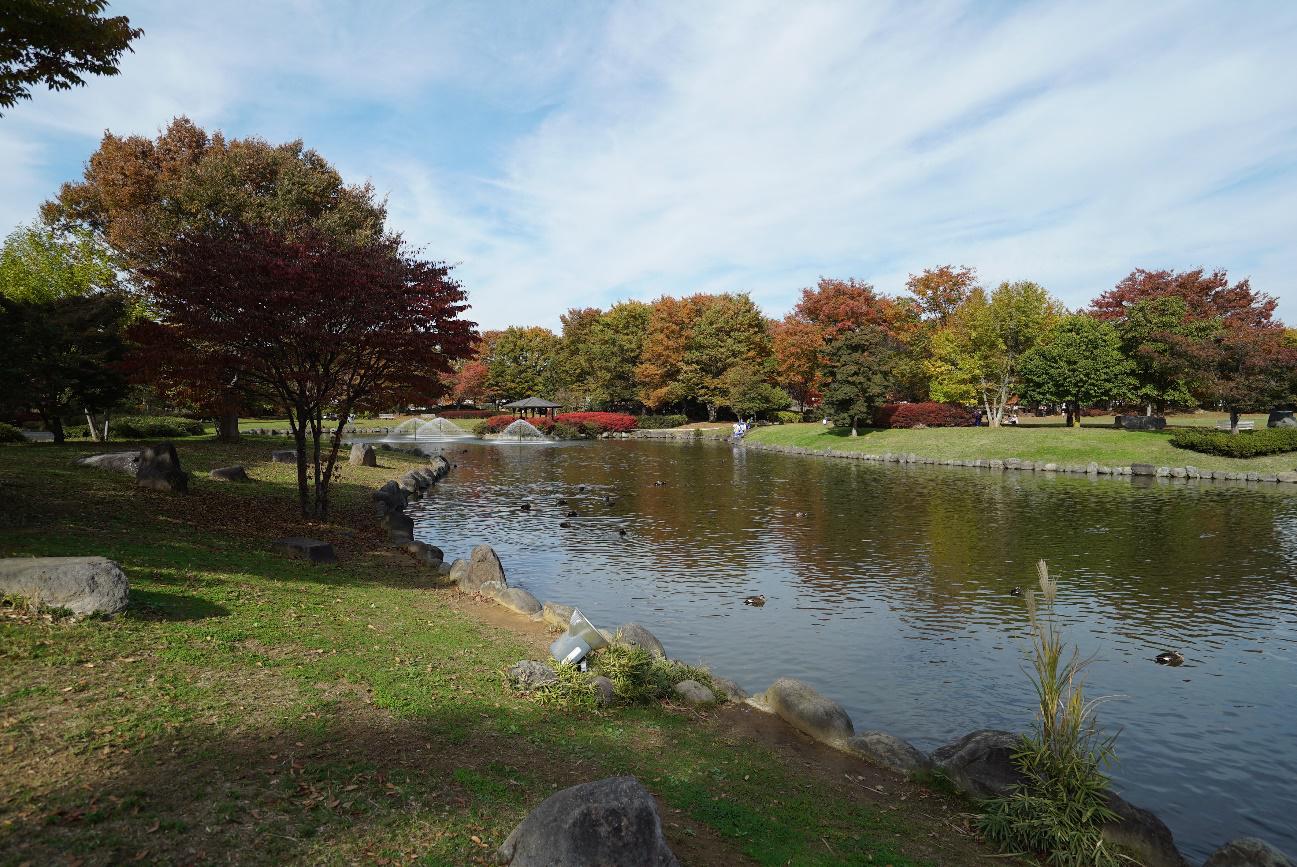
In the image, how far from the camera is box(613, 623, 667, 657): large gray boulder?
33.3 feet

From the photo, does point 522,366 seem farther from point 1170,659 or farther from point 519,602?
point 1170,659

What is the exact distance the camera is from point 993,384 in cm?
5466

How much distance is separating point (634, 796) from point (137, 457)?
18122 mm

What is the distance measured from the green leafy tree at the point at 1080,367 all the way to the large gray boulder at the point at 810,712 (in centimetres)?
4879

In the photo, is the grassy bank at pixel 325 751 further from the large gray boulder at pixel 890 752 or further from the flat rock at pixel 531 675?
the large gray boulder at pixel 890 752

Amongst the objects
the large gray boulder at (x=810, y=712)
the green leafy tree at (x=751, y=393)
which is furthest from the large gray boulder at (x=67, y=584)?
the green leafy tree at (x=751, y=393)

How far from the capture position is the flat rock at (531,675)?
8258 mm

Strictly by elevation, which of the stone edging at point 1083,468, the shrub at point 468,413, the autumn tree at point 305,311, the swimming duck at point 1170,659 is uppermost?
the autumn tree at point 305,311

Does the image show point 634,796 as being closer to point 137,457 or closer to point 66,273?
point 137,457

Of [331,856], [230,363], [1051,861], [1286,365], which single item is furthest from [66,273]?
[1286,365]

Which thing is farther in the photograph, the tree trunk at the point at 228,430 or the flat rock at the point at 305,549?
the tree trunk at the point at 228,430

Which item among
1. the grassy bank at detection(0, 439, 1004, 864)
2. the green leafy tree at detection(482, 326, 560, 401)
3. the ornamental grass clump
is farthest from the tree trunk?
the green leafy tree at detection(482, 326, 560, 401)

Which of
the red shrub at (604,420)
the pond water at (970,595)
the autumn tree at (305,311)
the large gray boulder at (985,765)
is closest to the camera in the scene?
the large gray boulder at (985,765)

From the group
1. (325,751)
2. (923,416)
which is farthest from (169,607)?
(923,416)
